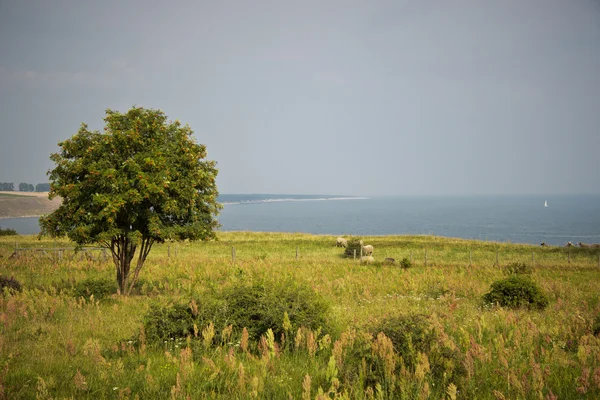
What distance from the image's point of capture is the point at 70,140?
18.8 m

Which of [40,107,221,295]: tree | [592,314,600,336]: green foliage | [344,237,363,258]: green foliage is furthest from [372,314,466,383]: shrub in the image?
[344,237,363,258]: green foliage

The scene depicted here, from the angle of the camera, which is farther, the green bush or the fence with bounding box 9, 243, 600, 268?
the fence with bounding box 9, 243, 600, 268

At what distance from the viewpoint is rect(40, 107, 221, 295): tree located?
57.7 feet

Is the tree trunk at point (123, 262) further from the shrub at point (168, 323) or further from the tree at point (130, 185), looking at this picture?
the shrub at point (168, 323)

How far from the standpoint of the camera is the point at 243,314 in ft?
34.1

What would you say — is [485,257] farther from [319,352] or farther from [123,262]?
[319,352]

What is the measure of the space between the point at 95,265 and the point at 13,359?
79.2 ft

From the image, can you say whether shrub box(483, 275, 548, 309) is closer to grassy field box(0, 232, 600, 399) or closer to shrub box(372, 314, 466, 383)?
grassy field box(0, 232, 600, 399)

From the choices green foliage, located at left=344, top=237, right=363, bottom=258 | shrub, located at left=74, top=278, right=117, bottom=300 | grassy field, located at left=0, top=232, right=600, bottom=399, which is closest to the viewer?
grassy field, located at left=0, top=232, right=600, bottom=399

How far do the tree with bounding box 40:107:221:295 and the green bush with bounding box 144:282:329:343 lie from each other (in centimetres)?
816

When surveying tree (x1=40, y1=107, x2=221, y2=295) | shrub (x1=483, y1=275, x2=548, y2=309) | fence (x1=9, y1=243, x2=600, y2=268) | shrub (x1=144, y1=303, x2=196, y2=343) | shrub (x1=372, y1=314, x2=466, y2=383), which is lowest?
fence (x1=9, y1=243, x2=600, y2=268)

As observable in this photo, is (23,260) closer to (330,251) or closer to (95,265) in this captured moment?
(95,265)

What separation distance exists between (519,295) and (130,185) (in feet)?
57.1

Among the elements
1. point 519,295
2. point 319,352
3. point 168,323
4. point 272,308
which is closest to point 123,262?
point 168,323
